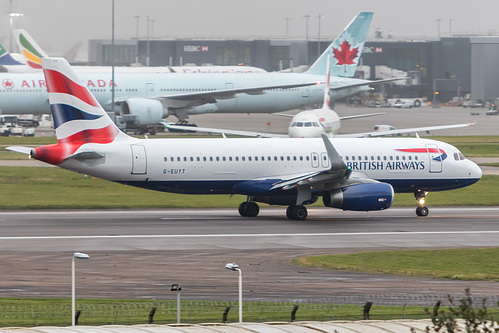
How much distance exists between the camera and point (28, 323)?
70.2 ft

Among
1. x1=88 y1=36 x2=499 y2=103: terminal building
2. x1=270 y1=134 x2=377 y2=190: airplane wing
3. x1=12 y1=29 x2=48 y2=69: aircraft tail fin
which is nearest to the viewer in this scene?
x1=270 y1=134 x2=377 y2=190: airplane wing

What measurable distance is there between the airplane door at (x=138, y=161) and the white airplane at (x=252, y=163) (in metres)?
0.05

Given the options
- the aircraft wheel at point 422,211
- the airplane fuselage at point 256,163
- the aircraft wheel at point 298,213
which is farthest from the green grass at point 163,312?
the aircraft wheel at point 422,211

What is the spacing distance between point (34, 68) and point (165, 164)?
9256 centimetres

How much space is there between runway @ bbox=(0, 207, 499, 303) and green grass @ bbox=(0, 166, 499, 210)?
2.52m

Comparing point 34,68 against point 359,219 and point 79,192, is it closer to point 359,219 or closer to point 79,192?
point 79,192

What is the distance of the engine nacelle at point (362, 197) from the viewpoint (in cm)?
4122

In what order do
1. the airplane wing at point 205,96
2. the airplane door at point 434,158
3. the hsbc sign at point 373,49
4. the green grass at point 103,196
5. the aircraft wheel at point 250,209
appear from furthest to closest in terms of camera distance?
the hsbc sign at point 373,49 < the airplane wing at point 205,96 < the green grass at point 103,196 < the airplane door at point 434,158 < the aircraft wheel at point 250,209

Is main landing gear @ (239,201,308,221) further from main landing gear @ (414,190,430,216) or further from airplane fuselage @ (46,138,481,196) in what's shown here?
main landing gear @ (414,190,430,216)

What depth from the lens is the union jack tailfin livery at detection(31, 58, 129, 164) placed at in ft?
137

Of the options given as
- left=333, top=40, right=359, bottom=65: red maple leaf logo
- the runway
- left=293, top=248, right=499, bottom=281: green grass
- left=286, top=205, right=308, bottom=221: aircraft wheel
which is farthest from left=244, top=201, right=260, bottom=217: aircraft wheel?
left=333, top=40, right=359, bottom=65: red maple leaf logo

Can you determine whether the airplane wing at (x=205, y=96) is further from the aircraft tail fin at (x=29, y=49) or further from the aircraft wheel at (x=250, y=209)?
the aircraft wheel at (x=250, y=209)

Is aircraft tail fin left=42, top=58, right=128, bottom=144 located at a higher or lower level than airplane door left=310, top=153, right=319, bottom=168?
→ higher

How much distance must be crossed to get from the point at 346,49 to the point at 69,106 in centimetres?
6776
